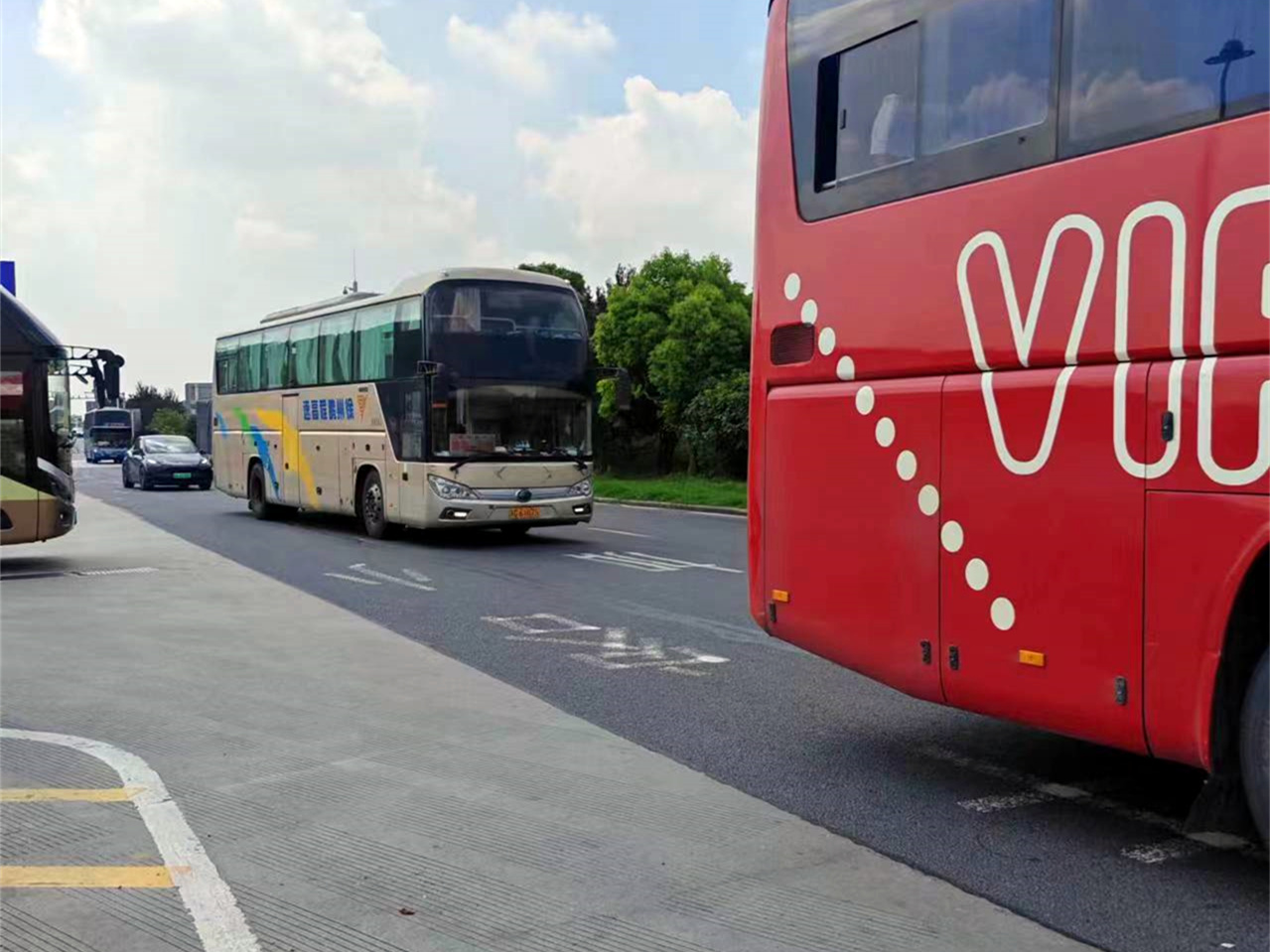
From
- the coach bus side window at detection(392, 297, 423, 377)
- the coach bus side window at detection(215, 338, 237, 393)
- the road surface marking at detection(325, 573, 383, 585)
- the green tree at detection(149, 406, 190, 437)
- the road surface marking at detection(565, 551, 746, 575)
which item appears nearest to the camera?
→ the road surface marking at detection(325, 573, 383, 585)

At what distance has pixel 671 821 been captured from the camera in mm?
5020

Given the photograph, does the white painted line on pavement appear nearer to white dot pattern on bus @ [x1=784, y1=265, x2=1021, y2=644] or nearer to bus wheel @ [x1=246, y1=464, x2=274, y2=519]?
white dot pattern on bus @ [x1=784, y1=265, x2=1021, y2=644]

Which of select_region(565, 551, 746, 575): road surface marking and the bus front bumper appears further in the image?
the bus front bumper

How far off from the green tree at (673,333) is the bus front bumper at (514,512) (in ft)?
60.0

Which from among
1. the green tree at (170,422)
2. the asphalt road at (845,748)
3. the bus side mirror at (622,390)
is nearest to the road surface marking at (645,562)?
the asphalt road at (845,748)

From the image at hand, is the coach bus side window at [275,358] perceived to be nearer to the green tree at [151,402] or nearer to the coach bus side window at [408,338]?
the coach bus side window at [408,338]

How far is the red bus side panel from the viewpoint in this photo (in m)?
3.89

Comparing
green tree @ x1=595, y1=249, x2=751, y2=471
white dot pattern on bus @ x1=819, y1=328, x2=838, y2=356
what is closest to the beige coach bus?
white dot pattern on bus @ x1=819, y1=328, x2=838, y2=356

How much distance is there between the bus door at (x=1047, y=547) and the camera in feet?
14.0

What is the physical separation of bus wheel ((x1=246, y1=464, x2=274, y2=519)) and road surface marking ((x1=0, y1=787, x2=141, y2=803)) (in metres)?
17.6

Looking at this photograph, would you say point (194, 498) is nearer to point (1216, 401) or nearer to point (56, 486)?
point (56, 486)

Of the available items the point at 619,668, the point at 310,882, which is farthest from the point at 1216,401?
the point at 619,668

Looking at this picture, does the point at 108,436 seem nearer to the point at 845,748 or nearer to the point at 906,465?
the point at 845,748

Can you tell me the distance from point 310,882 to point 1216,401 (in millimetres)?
3441
